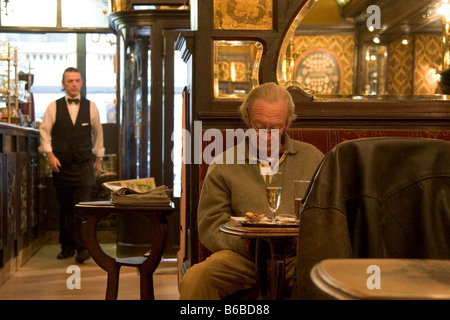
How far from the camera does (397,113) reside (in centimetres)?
359

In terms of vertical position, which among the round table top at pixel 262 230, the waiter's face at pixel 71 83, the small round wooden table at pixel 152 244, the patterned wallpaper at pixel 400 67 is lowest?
the small round wooden table at pixel 152 244

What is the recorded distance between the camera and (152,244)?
368 centimetres

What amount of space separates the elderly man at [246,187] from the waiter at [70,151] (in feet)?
11.4

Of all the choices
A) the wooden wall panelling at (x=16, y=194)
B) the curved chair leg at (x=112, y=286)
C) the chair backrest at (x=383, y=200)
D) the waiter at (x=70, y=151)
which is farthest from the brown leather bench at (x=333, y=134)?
the waiter at (x=70, y=151)

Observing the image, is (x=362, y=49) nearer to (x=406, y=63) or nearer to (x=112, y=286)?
(x=406, y=63)

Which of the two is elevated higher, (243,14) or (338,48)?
(338,48)

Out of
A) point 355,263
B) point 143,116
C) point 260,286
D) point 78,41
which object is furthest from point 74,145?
point 355,263

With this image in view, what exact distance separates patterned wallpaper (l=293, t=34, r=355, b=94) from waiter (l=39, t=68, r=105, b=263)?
3212mm

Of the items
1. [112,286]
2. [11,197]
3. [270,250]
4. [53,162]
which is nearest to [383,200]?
[270,250]

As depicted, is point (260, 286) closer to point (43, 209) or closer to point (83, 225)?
point (83, 225)

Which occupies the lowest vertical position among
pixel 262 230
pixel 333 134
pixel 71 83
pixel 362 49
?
pixel 262 230

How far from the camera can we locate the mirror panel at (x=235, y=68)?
3.66 m

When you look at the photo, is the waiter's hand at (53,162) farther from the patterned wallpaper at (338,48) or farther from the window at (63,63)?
the patterned wallpaper at (338,48)

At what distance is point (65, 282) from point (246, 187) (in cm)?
277
